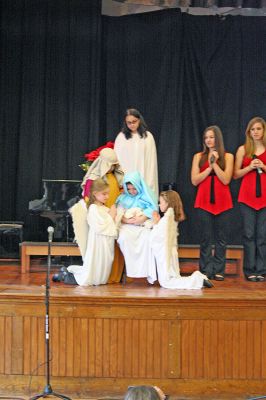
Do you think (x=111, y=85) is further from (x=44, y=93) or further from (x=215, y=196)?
(x=215, y=196)

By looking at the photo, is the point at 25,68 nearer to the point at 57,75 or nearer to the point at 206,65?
the point at 57,75

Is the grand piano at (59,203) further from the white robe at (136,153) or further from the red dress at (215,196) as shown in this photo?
the red dress at (215,196)

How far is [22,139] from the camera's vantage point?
8.48 meters

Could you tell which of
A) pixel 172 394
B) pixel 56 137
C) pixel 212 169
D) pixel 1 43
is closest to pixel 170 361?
pixel 172 394

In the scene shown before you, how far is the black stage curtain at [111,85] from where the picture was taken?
8398 millimetres

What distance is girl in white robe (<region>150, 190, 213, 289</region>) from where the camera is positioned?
5.54 metres

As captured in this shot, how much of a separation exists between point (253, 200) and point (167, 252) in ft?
2.98

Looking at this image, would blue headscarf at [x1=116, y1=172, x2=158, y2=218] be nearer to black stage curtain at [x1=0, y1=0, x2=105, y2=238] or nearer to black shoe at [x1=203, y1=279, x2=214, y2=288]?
black shoe at [x1=203, y1=279, x2=214, y2=288]

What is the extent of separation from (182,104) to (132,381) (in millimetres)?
4500

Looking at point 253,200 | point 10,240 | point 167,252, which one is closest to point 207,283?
point 167,252

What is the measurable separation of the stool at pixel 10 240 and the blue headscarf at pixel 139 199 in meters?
1.83

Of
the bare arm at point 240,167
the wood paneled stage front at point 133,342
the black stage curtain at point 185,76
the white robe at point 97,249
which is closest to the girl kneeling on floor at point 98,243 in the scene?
the white robe at point 97,249

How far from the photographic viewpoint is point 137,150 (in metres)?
6.58

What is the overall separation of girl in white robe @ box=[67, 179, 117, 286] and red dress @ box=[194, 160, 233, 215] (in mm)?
824
